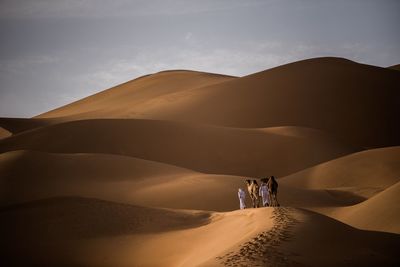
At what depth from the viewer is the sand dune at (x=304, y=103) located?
55250mm

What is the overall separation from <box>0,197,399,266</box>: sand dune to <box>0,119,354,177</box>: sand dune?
68.0 ft

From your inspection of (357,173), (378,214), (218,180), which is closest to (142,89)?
(357,173)

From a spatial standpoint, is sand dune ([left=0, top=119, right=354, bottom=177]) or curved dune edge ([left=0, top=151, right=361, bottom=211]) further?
sand dune ([left=0, top=119, right=354, bottom=177])

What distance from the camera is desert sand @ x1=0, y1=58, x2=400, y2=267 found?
11.7 m

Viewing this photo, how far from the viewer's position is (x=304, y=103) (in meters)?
58.2

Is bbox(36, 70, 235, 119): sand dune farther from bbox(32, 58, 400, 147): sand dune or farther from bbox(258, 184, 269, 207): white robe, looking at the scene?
bbox(258, 184, 269, 207): white robe

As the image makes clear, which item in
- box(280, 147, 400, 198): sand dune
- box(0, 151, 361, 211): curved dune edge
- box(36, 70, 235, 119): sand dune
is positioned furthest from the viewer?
box(36, 70, 235, 119): sand dune

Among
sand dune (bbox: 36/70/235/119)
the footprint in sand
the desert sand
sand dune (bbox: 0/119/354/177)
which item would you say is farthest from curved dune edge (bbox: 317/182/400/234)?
sand dune (bbox: 36/70/235/119)

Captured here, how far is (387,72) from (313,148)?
30014mm

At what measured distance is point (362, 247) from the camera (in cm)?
1074

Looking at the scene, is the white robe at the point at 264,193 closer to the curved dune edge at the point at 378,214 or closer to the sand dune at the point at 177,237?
the sand dune at the point at 177,237

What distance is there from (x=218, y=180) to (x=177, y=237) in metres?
10.1

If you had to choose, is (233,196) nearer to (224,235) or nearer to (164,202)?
(164,202)

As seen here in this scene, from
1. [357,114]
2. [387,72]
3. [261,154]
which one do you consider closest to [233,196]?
[261,154]
